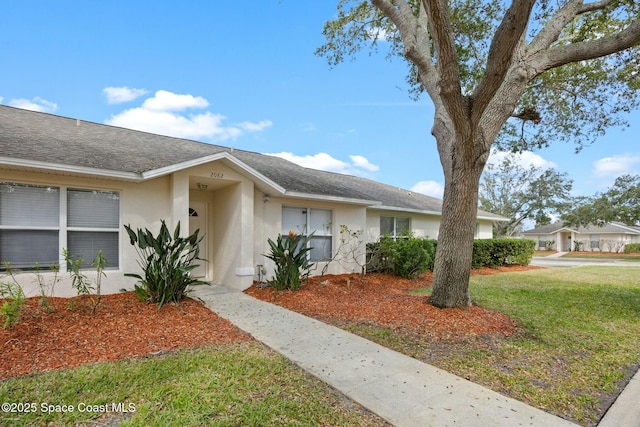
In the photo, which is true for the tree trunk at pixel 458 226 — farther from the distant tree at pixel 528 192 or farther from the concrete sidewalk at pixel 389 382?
the distant tree at pixel 528 192

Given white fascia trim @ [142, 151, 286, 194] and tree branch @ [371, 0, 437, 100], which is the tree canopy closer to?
tree branch @ [371, 0, 437, 100]

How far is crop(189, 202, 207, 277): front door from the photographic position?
32.7ft

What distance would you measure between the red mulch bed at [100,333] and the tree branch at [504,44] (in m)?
5.42

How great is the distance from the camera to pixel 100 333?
4980 millimetres

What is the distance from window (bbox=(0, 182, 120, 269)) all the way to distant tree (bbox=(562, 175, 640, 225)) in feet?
144

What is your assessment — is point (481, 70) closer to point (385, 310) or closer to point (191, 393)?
point (385, 310)

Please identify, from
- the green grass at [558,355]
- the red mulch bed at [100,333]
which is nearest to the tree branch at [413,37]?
the green grass at [558,355]

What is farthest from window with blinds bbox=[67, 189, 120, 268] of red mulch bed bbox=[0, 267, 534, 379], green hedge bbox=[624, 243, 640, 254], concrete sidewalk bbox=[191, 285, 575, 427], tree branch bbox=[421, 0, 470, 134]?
green hedge bbox=[624, 243, 640, 254]

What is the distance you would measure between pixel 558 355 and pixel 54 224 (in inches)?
377

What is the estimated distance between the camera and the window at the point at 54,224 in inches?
261

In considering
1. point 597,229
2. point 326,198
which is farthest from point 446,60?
point 597,229

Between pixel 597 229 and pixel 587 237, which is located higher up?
pixel 597 229

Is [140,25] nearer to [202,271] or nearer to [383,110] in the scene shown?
[202,271]

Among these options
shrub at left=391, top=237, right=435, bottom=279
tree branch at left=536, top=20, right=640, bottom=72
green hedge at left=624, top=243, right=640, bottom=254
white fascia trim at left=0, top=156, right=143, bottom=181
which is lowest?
green hedge at left=624, top=243, right=640, bottom=254
